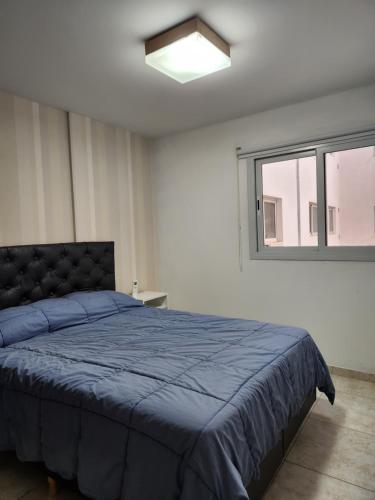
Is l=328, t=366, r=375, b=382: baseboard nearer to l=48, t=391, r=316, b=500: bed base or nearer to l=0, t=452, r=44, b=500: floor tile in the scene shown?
l=48, t=391, r=316, b=500: bed base

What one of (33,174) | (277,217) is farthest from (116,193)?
(277,217)

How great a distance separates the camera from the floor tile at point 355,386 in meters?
2.58

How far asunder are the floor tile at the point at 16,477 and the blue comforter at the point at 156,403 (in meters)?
Result: 0.18

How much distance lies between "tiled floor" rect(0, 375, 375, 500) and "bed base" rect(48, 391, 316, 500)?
6 cm

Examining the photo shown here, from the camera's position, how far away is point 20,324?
7.27ft

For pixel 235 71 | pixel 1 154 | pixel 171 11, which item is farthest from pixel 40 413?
pixel 235 71

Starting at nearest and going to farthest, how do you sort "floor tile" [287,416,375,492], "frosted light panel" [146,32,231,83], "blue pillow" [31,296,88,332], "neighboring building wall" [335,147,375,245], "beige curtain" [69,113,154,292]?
1. "floor tile" [287,416,375,492]
2. "frosted light panel" [146,32,231,83]
3. "blue pillow" [31,296,88,332]
4. "neighboring building wall" [335,147,375,245]
5. "beige curtain" [69,113,154,292]

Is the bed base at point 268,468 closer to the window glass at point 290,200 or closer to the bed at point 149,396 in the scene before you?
the bed at point 149,396

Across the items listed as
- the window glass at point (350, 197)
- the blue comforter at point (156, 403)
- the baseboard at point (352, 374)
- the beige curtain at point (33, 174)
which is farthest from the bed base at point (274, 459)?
the beige curtain at point (33, 174)

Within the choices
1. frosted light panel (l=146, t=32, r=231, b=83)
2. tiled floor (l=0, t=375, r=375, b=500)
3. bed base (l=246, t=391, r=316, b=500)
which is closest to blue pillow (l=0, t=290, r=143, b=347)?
tiled floor (l=0, t=375, r=375, b=500)

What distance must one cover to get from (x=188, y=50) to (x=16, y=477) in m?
2.59

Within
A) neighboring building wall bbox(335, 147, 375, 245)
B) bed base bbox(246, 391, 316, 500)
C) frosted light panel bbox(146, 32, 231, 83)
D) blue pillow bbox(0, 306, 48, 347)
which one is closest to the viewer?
bed base bbox(246, 391, 316, 500)

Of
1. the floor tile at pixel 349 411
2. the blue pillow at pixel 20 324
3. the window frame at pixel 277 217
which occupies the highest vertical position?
the window frame at pixel 277 217

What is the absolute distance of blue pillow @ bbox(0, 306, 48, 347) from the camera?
6.98ft
